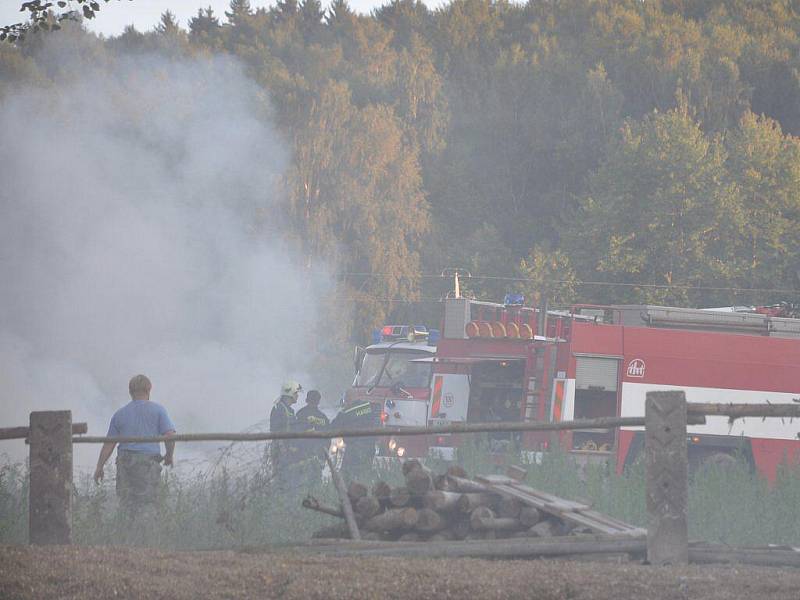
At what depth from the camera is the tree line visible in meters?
38.2

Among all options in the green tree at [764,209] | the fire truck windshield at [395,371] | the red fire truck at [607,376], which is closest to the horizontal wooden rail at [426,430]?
the red fire truck at [607,376]

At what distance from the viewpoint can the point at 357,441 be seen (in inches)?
524

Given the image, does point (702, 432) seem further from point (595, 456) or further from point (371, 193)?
point (371, 193)

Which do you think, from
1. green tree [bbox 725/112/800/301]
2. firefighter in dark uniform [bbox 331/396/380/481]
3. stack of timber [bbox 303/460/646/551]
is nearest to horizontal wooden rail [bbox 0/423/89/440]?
stack of timber [bbox 303/460/646/551]

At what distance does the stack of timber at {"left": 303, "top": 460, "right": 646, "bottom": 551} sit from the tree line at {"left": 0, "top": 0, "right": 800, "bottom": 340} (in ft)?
91.9

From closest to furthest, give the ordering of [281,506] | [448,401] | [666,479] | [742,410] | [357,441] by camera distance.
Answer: [666,479] → [742,410] → [281,506] → [357,441] → [448,401]

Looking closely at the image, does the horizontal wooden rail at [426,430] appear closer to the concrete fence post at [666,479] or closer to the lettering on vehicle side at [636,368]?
the concrete fence post at [666,479]

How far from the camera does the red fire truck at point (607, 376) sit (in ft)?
50.0

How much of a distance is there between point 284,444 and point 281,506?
6.07 ft

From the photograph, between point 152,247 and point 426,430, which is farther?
point 152,247

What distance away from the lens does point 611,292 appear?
1517 inches

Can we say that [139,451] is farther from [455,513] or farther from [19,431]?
[455,513]

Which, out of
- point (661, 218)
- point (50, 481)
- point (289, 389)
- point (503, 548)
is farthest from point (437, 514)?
point (661, 218)

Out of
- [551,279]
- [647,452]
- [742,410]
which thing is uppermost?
[551,279]
